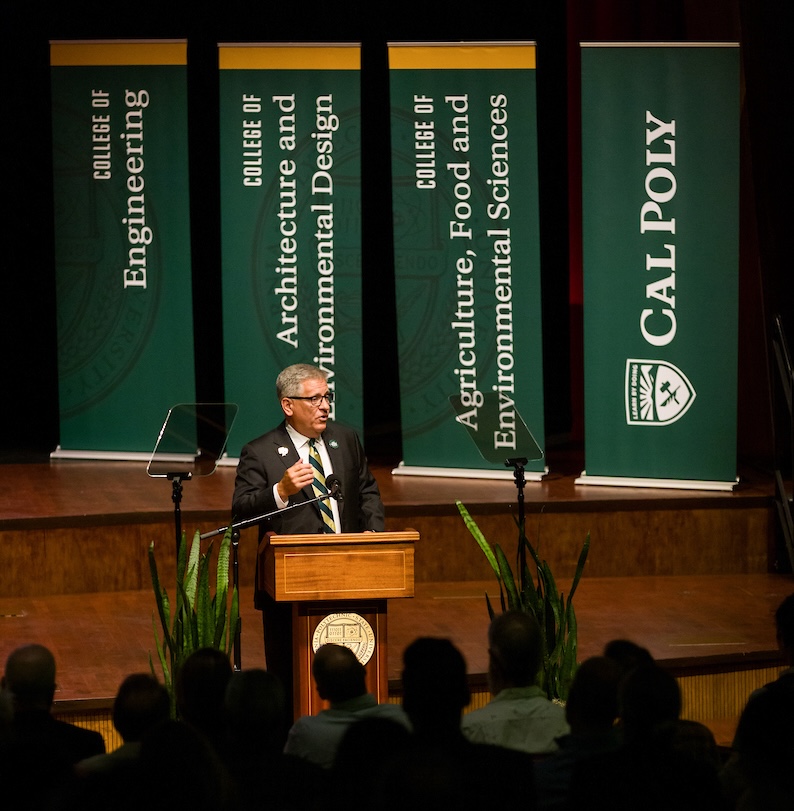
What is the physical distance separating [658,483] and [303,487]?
302 cm

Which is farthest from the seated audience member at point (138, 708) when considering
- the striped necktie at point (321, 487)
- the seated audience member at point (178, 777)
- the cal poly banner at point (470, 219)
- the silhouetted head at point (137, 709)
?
the cal poly banner at point (470, 219)

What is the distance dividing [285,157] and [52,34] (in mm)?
2134

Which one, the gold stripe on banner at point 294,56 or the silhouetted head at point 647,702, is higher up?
the gold stripe on banner at point 294,56

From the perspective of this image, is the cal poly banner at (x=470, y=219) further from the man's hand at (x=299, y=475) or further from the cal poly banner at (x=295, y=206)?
the man's hand at (x=299, y=475)

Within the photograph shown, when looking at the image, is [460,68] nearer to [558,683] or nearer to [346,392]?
[346,392]

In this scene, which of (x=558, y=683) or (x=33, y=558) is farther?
(x=33, y=558)

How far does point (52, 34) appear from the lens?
29.3 feet

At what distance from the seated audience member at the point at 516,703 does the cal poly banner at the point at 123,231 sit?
16.2 ft

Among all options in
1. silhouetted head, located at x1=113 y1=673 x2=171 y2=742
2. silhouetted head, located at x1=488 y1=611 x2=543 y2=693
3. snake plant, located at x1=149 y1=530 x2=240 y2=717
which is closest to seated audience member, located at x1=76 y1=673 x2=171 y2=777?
silhouetted head, located at x1=113 y1=673 x2=171 y2=742

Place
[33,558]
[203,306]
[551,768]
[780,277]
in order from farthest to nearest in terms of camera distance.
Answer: [203,306] < [780,277] < [33,558] < [551,768]

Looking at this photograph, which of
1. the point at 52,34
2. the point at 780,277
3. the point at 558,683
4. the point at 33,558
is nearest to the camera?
the point at 558,683

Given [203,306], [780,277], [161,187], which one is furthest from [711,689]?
[203,306]

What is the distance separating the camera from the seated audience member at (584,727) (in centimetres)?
289

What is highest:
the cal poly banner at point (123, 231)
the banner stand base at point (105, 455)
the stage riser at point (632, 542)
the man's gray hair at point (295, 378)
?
the cal poly banner at point (123, 231)
